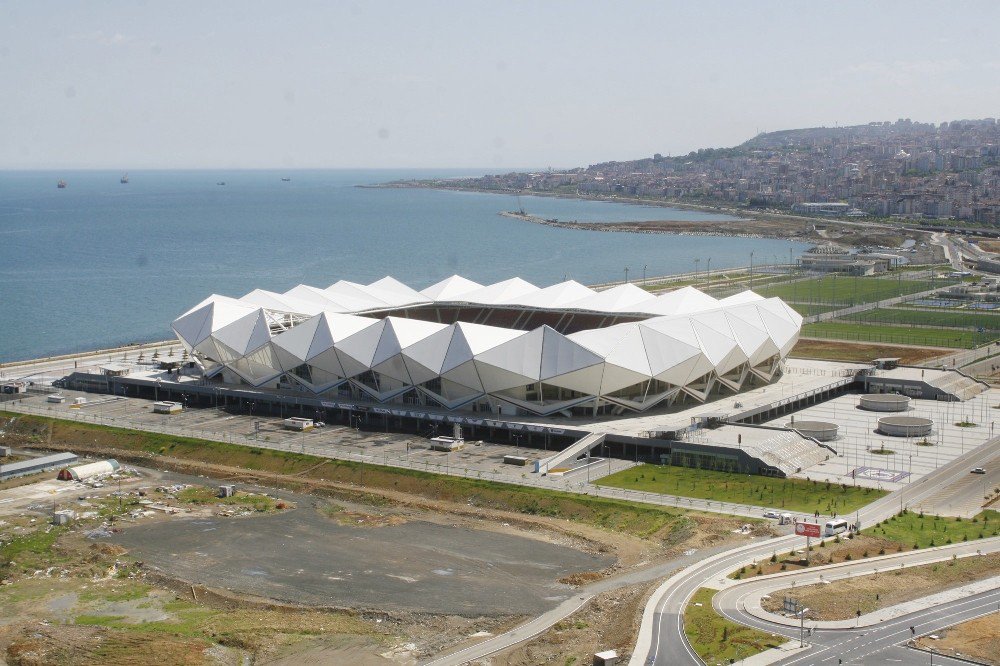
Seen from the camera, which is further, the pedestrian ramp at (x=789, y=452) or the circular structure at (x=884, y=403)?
the circular structure at (x=884, y=403)

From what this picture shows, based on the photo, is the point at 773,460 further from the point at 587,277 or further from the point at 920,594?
the point at 587,277

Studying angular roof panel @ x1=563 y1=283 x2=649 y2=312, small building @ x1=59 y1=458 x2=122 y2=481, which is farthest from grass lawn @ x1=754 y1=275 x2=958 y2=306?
small building @ x1=59 y1=458 x2=122 y2=481

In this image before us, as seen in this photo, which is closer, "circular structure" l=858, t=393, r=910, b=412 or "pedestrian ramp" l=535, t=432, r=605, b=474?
"pedestrian ramp" l=535, t=432, r=605, b=474

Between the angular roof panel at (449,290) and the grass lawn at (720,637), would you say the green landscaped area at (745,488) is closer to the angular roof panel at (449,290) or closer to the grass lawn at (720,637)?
the grass lawn at (720,637)

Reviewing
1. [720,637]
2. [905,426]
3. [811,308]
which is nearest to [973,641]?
[720,637]

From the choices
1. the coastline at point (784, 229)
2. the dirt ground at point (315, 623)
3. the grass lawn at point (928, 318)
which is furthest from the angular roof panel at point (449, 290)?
the coastline at point (784, 229)

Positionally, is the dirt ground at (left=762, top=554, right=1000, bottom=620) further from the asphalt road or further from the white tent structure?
the white tent structure
